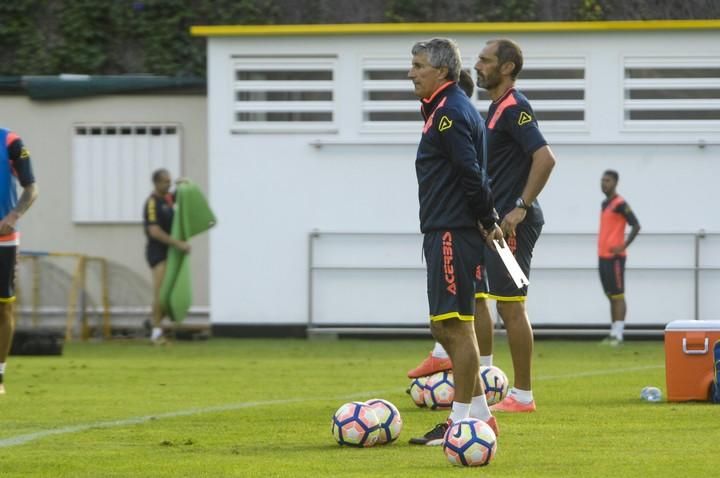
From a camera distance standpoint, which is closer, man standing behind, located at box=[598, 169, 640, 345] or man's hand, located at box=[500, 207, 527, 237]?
man's hand, located at box=[500, 207, 527, 237]

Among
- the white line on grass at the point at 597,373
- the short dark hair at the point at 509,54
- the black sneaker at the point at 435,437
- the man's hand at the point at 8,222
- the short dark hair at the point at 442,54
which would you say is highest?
the short dark hair at the point at 509,54

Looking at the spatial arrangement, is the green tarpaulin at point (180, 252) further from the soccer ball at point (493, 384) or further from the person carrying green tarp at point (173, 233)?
the soccer ball at point (493, 384)

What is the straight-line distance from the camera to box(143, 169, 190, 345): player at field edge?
2111 cm

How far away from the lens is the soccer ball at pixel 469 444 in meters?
7.89

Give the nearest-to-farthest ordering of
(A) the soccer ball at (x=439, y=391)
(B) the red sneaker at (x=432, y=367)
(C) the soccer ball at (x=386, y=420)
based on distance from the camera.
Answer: (C) the soccer ball at (x=386, y=420)
(A) the soccer ball at (x=439, y=391)
(B) the red sneaker at (x=432, y=367)

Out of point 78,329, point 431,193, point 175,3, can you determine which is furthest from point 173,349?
point 431,193

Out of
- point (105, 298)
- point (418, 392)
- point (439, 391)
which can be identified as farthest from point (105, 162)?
point (439, 391)

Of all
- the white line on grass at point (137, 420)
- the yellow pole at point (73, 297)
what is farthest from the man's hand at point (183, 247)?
the white line on grass at point (137, 420)

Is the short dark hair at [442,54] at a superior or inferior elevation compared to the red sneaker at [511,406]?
superior

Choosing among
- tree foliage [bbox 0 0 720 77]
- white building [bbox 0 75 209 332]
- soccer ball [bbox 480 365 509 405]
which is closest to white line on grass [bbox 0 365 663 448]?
soccer ball [bbox 480 365 509 405]

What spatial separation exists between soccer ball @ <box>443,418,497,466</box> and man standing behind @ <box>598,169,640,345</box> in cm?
1226

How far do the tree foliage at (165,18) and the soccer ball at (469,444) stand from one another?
16.6 metres

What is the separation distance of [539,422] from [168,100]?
45.0 ft

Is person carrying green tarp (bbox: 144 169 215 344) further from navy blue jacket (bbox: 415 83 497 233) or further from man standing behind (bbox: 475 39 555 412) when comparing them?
navy blue jacket (bbox: 415 83 497 233)
